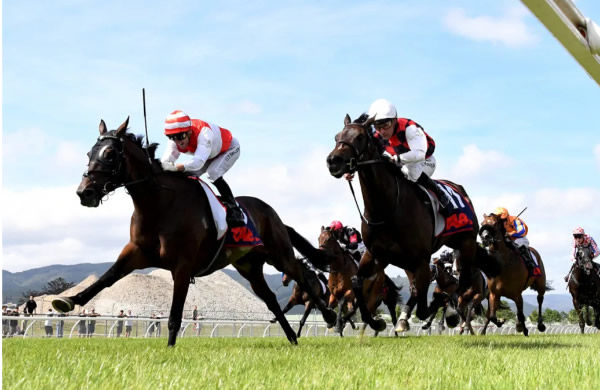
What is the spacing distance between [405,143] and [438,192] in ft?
2.30

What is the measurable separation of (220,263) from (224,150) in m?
1.31

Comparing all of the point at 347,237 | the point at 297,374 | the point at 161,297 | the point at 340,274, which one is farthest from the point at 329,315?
the point at 161,297

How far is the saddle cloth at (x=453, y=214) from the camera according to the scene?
7938 millimetres

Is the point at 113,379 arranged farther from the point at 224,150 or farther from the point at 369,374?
the point at 224,150

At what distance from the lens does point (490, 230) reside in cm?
1319

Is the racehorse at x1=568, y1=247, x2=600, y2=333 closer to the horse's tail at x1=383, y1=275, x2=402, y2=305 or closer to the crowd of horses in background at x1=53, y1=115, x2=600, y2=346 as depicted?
the horse's tail at x1=383, y1=275, x2=402, y2=305

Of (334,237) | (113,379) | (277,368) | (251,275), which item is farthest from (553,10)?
(334,237)

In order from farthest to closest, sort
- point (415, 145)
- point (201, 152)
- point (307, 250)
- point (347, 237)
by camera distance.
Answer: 1. point (347, 237)
2. point (307, 250)
3. point (415, 145)
4. point (201, 152)

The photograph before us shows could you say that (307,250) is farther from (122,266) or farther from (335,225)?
(335,225)

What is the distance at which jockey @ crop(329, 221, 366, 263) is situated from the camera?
15914 mm

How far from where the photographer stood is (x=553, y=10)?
3.83 ft

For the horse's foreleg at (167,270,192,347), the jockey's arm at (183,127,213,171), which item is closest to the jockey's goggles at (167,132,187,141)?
the jockey's arm at (183,127,213,171)

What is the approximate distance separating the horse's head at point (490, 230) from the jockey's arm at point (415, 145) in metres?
5.86

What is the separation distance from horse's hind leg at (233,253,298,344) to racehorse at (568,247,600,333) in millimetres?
12185
